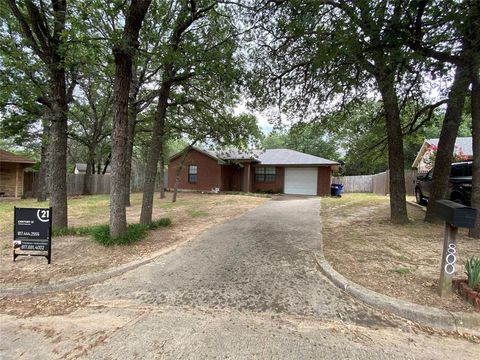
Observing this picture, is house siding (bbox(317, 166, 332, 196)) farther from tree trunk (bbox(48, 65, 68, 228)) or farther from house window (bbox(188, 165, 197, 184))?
tree trunk (bbox(48, 65, 68, 228))

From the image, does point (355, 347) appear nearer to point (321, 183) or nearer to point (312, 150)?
point (321, 183)

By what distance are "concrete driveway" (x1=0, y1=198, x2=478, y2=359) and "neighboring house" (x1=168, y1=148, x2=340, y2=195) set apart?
52.9ft

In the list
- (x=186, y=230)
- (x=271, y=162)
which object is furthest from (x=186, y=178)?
(x=186, y=230)

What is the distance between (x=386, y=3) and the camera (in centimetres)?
493

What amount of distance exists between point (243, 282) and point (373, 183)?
23740 mm

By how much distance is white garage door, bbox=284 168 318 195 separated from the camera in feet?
68.9

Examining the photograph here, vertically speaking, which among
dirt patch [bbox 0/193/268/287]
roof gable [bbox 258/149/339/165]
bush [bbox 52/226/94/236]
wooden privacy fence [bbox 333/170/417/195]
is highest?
roof gable [bbox 258/149/339/165]

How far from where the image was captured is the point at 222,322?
320cm

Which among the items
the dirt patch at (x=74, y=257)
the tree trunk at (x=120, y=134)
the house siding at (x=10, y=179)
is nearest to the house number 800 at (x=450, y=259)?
the dirt patch at (x=74, y=257)

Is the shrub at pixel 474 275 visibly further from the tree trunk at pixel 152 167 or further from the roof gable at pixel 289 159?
the roof gable at pixel 289 159

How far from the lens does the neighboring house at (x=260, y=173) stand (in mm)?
20797

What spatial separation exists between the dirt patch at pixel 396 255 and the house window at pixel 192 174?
54.0 ft

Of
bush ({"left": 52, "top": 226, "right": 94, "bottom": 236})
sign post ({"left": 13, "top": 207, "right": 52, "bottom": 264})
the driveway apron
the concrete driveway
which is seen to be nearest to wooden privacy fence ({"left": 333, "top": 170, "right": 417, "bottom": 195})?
the driveway apron

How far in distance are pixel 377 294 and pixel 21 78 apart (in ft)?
40.8
